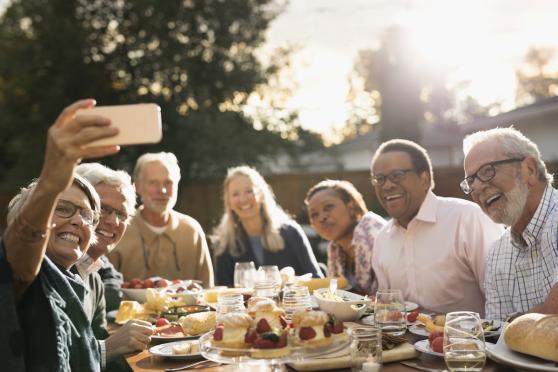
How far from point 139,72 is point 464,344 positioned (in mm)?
13270

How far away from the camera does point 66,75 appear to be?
46.4 ft

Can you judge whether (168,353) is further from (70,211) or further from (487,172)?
(487,172)

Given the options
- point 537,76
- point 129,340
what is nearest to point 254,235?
point 129,340

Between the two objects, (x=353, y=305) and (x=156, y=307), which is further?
(x=156, y=307)

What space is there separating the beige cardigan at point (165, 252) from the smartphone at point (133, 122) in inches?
135

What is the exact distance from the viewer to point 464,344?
1978 mm

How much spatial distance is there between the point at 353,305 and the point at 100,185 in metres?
1.62

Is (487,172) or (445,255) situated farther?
(445,255)

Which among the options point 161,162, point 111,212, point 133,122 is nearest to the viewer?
point 133,122

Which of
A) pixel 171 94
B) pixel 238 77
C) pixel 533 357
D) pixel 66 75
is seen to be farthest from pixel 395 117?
pixel 533 357

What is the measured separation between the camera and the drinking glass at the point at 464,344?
196cm

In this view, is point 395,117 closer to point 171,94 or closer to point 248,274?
point 171,94

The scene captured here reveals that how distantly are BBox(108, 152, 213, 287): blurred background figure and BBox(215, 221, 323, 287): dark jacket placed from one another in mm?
152

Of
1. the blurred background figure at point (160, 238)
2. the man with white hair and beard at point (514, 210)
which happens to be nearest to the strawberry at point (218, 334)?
the man with white hair and beard at point (514, 210)
